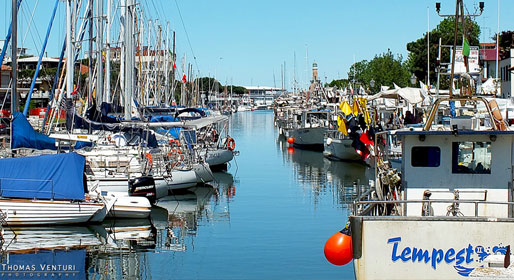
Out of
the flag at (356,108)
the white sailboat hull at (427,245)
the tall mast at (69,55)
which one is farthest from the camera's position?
the flag at (356,108)

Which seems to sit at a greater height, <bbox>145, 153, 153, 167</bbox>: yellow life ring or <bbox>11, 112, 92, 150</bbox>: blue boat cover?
<bbox>11, 112, 92, 150</bbox>: blue boat cover

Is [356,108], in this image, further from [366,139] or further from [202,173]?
[202,173]

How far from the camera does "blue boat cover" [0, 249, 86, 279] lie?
22531mm

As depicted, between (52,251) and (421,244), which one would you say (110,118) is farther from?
(421,244)

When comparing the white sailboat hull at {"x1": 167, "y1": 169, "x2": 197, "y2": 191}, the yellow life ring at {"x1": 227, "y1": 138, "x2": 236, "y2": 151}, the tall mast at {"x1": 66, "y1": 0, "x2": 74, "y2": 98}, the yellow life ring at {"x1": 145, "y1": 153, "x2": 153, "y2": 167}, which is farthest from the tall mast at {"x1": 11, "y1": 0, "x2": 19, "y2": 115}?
the yellow life ring at {"x1": 227, "y1": 138, "x2": 236, "y2": 151}

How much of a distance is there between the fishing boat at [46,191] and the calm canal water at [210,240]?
0.55m

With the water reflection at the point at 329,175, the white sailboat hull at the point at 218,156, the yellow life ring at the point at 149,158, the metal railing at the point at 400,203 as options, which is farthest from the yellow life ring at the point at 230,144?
the metal railing at the point at 400,203

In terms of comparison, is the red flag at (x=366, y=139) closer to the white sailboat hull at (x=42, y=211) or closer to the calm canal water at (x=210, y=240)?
the calm canal water at (x=210, y=240)

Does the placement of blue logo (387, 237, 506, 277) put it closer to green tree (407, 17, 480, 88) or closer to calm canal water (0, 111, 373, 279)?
calm canal water (0, 111, 373, 279)

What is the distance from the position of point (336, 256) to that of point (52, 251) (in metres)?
11.6

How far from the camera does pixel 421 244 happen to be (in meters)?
15.9

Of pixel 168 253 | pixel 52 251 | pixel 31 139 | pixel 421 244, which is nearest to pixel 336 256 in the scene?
pixel 421 244

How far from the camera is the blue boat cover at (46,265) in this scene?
887 inches

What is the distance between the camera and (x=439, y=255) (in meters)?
15.9
